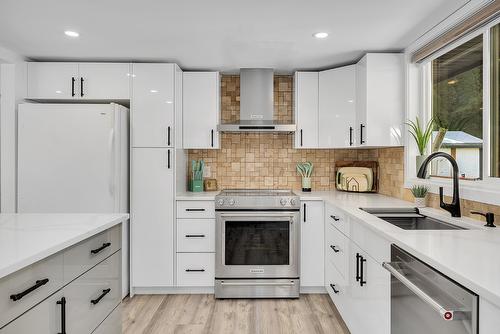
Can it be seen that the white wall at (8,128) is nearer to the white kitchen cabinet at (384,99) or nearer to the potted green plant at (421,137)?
the white kitchen cabinet at (384,99)

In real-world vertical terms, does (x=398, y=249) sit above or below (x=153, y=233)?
above

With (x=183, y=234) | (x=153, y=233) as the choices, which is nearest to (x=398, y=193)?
(x=183, y=234)

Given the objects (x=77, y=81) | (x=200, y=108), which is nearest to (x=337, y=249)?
(x=200, y=108)

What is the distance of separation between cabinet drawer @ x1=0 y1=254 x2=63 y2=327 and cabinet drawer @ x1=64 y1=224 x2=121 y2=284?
6cm

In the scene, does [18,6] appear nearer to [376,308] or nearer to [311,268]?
[376,308]

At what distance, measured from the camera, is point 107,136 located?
3.04 meters

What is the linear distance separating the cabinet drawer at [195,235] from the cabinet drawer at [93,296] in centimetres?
135

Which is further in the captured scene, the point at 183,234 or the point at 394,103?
the point at 183,234

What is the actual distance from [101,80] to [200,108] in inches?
37.8

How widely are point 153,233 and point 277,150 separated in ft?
5.30

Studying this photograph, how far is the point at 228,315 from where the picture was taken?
293 centimetres

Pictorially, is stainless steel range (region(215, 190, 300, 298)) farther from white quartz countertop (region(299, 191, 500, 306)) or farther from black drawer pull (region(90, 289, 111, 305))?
black drawer pull (region(90, 289, 111, 305))

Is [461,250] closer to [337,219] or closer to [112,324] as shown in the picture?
[337,219]

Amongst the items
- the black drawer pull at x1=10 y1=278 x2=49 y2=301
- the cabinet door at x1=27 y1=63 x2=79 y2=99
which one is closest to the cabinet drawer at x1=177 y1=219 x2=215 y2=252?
the cabinet door at x1=27 y1=63 x2=79 y2=99
